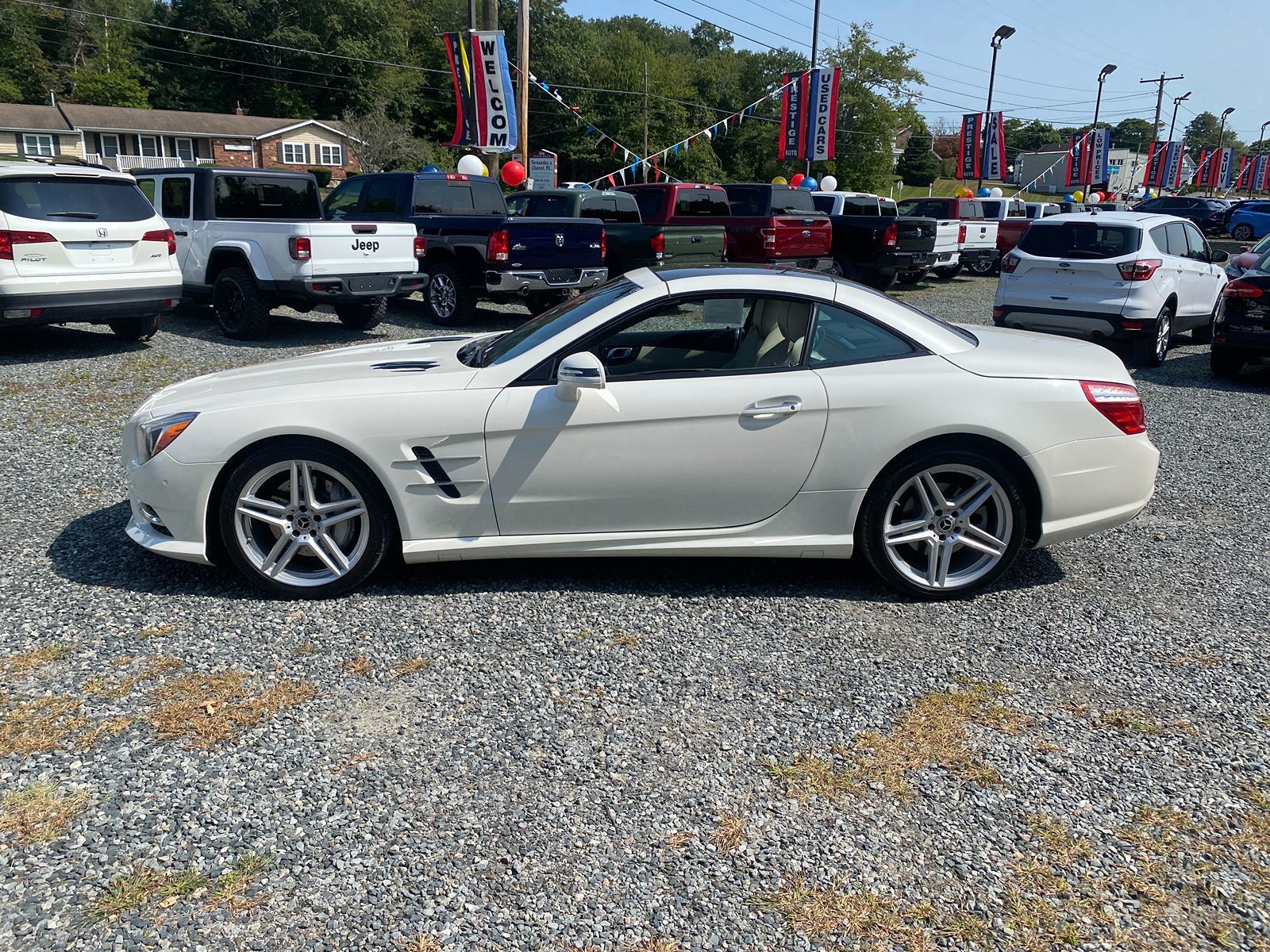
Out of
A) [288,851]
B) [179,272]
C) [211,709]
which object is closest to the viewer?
[288,851]

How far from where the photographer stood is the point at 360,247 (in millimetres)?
11156

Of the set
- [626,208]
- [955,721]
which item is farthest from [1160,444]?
[626,208]

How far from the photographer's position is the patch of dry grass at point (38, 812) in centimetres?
284

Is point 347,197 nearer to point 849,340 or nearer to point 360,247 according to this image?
point 360,247

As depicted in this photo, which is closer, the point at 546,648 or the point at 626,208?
the point at 546,648

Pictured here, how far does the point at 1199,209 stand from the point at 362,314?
1698 inches

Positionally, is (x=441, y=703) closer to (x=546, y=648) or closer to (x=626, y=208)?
(x=546, y=648)

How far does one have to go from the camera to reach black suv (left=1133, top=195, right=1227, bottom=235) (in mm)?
41156

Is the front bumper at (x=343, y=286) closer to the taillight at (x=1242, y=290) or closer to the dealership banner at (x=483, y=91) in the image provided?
the dealership banner at (x=483, y=91)

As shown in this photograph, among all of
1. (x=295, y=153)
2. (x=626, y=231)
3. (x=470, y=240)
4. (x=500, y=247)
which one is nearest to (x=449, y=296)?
(x=470, y=240)

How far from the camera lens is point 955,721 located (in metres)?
3.55

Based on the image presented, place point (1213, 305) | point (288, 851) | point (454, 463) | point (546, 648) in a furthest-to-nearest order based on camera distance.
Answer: point (1213, 305) < point (454, 463) < point (546, 648) < point (288, 851)

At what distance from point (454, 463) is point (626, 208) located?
11.7m

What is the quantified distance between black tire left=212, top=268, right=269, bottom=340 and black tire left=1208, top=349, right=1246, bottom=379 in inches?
419
